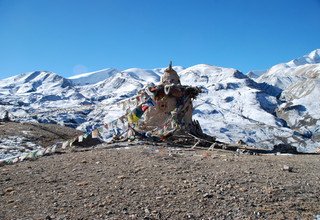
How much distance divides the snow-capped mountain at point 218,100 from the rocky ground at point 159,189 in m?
44.3

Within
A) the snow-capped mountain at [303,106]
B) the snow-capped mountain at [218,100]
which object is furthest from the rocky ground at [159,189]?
the snow-capped mountain at [303,106]

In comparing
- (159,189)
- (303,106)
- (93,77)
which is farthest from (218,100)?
(159,189)

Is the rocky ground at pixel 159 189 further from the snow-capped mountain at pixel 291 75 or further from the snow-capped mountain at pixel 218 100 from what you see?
the snow-capped mountain at pixel 291 75

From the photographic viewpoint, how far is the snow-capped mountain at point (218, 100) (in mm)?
76188

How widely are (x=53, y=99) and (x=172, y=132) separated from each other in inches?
4143

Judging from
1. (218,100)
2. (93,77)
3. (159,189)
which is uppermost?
(93,77)

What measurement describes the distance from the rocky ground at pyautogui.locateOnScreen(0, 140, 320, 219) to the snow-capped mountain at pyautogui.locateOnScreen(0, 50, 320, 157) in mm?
44268

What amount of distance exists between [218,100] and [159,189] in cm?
10559

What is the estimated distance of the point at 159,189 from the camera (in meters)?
8.40

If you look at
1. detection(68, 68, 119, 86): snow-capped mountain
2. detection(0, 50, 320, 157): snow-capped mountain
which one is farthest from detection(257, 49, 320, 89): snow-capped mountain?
detection(68, 68, 119, 86): snow-capped mountain

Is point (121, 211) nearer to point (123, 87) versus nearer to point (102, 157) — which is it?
point (102, 157)

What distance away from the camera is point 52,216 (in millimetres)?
6906

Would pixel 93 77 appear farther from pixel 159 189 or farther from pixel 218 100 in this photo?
pixel 159 189

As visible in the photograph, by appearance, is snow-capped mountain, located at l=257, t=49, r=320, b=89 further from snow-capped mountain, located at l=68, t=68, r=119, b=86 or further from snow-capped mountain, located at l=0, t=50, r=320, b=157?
snow-capped mountain, located at l=68, t=68, r=119, b=86
